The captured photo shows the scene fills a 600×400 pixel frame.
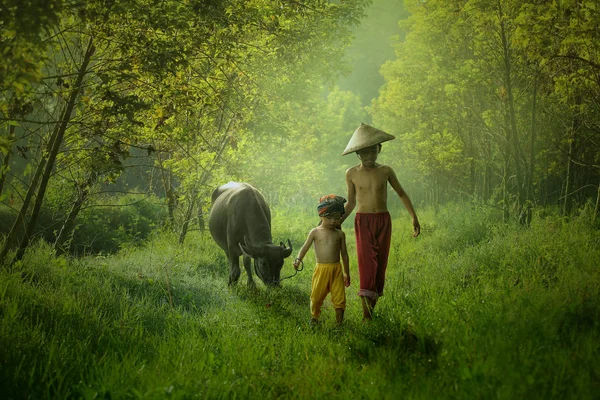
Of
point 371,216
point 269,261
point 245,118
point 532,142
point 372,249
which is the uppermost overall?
point 245,118

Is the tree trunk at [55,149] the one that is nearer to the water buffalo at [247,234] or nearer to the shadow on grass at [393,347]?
the water buffalo at [247,234]

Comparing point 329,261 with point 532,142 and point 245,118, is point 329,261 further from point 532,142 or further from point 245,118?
point 245,118

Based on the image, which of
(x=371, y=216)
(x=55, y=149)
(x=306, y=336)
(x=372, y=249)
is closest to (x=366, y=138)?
(x=371, y=216)

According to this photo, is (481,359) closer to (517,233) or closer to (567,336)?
(567,336)

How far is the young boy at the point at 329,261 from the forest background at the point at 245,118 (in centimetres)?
62

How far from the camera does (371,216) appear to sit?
5230 millimetres

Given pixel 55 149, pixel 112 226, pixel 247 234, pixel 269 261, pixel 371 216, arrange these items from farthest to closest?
pixel 112 226
pixel 247 234
pixel 269 261
pixel 55 149
pixel 371 216

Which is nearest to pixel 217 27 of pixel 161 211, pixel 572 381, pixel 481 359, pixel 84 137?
pixel 84 137

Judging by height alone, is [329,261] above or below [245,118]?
below

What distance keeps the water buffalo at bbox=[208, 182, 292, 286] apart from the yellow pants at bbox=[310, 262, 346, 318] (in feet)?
5.99

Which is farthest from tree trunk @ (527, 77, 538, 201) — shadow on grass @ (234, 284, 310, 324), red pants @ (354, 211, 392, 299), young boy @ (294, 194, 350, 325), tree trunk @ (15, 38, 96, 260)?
tree trunk @ (15, 38, 96, 260)

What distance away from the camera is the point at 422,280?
22.0 ft

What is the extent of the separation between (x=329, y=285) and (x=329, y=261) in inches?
10.4

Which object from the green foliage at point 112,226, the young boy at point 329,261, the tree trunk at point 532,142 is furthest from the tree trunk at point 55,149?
the tree trunk at point 532,142
